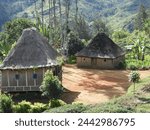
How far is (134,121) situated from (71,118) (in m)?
1.67

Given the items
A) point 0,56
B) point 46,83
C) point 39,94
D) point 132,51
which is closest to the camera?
point 46,83

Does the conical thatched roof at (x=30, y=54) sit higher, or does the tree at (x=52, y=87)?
the conical thatched roof at (x=30, y=54)

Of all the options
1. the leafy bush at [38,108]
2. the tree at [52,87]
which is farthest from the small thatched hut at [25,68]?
the leafy bush at [38,108]

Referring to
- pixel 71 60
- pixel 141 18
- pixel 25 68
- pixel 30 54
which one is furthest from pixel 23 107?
pixel 141 18

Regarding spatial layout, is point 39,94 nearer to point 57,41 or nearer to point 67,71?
point 67,71

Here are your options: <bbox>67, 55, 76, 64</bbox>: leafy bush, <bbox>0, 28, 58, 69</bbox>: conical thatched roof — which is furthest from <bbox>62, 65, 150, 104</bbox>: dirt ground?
<bbox>67, 55, 76, 64</bbox>: leafy bush

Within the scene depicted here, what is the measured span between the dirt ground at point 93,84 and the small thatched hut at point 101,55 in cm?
160

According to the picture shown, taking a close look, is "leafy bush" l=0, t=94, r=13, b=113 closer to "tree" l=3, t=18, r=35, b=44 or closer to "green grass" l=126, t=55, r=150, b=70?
"green grass" l=126, t=55, r=150, b=70

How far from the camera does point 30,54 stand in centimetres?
2917

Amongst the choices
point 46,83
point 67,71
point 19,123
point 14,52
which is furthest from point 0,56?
point 19,123

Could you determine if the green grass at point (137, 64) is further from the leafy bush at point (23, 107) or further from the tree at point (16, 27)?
the leafy bush at point (23, 107)

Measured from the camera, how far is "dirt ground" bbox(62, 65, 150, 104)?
2780cm

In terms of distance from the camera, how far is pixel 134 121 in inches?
411

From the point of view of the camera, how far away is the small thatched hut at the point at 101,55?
4144 centimetres
